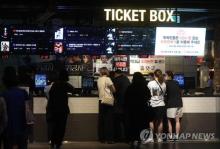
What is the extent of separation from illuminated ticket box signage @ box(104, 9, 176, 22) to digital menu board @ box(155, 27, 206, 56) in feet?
1.40

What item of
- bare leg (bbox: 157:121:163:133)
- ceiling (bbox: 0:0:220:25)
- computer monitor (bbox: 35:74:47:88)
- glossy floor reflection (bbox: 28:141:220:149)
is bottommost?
glossy floor reflection (bbox: 28:141:220:149)

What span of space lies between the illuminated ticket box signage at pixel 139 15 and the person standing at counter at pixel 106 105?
1.62 metres

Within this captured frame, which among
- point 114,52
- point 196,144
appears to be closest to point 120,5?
point 114,52

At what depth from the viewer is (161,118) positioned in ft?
52.4

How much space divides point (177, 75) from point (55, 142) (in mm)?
5925

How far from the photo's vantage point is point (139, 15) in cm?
1667

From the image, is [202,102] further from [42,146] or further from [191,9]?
[42,146]

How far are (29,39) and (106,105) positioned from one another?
3.27 meters

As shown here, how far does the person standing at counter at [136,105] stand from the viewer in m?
14.2

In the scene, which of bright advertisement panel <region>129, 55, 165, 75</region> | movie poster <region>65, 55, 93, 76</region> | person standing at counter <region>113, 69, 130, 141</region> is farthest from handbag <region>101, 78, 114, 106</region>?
bright advertisement panel <region>129, 55, 165, 75</region>

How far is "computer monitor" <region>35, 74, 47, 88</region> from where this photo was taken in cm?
1775

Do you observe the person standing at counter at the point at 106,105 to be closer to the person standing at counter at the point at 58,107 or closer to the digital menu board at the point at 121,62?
the person standing at counter at the point at 58,107

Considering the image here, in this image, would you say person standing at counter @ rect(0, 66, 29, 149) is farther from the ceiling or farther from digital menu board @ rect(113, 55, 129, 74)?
digital menu board @ rect(113, 55, 129, 74)

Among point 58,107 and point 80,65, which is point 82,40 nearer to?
point 80,65
